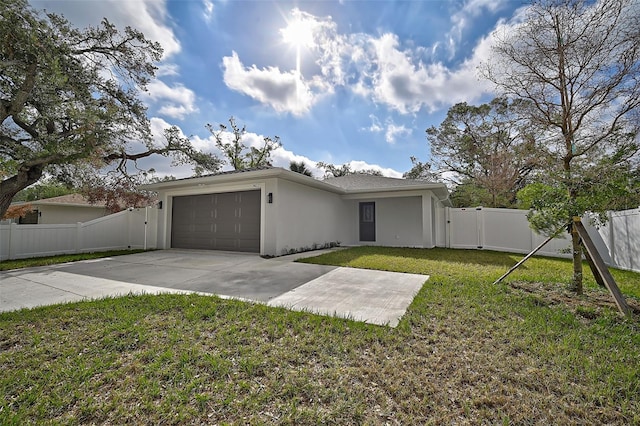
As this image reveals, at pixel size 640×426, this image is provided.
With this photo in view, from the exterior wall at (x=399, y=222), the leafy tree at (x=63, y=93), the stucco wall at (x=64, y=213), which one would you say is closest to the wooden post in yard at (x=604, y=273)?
the exterior wall at (x=399, y=222)

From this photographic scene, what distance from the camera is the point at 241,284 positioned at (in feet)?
16.4

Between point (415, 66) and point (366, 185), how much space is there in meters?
5.01

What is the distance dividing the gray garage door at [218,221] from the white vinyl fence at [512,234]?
802cm

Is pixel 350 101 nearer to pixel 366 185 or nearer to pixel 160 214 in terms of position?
pixel 366 185

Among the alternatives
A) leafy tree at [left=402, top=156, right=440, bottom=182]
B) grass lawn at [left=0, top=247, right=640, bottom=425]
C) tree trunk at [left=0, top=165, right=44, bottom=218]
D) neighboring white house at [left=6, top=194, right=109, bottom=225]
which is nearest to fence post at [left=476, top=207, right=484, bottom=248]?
grass lawn at [left=0, top=247, right=640, bottom=425]

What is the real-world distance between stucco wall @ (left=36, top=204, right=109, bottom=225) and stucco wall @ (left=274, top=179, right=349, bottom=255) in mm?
13411

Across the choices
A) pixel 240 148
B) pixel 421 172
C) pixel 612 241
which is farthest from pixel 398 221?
pixel 240 148

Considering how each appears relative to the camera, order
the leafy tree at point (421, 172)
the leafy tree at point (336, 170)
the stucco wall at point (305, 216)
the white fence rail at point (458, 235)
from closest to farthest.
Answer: the white fence rail at point (458, 235)
the stucco wall at point (305, 216)
the leafy tree at point (421, 172)
the leafy tree at point (336, 170)

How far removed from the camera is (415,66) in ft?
29.0

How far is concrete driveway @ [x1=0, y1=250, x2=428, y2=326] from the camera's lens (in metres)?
3.85

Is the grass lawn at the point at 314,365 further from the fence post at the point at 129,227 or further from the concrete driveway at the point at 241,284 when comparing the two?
the fence post at the point at 129,227

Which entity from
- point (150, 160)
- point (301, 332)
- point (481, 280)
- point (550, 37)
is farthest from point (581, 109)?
point (150, 160)

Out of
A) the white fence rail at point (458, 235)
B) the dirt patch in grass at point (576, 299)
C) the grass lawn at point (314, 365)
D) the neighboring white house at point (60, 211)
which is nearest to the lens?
the grass lawn at point (314, 365)

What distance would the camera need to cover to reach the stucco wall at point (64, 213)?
16094mm
